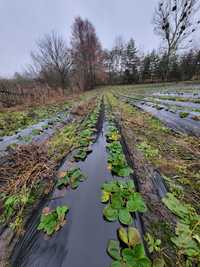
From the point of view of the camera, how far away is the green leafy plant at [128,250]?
586 millimetres

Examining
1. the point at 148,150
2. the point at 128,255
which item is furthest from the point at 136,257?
the point at 148,150

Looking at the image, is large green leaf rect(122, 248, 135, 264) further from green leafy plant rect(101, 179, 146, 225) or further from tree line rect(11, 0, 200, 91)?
tree line rect(11, 0, 200, 91)

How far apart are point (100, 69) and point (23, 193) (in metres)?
24.3

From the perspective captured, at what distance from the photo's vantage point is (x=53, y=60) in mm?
17391

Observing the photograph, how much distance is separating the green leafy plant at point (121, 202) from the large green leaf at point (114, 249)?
4.7 inches

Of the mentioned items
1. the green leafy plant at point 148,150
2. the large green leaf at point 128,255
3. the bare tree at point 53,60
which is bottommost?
the green leafy plant at point 148,150

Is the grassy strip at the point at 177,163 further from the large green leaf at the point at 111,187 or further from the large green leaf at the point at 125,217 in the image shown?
the large green leaf at the point at 111,187

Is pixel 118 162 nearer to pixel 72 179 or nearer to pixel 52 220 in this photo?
pixel 72 179

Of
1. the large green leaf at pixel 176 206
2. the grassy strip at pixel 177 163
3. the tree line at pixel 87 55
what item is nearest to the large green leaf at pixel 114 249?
the grassy strip at pixel 177 163

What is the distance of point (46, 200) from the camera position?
1.04 m

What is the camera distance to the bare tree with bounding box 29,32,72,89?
17.3m

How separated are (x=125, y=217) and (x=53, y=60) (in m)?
20.5

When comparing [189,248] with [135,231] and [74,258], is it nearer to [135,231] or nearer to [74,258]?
[135,231]

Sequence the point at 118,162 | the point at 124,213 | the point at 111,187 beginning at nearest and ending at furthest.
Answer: the point at 124,213, the point at 111,187, the point at 118,162
